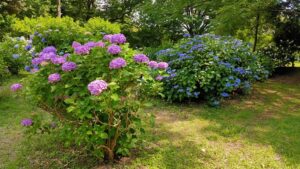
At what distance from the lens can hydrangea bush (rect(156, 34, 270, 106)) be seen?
17.1 ft

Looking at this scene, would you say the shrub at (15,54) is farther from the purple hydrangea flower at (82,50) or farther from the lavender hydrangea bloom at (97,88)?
the lavender hydrangea bloom at (97,88)

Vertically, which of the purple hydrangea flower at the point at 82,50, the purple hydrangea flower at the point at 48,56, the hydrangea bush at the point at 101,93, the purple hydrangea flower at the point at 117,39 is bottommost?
the hydrangea bush at the point at 101,93

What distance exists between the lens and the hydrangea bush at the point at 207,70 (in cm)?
522

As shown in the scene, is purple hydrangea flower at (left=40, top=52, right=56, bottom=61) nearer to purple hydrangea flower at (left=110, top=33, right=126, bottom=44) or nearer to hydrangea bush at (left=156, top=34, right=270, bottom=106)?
purple hydrangea flower at (left=110, top=33, right=126, bottom=44)

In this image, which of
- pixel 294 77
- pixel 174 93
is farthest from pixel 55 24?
pixel 294 77

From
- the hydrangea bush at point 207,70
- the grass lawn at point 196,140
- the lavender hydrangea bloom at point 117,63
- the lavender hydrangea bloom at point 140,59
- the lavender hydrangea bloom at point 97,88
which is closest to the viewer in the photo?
the lavender hydrangea bloom at point 97,88

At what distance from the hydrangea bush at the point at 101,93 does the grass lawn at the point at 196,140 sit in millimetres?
463

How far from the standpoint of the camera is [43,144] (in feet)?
11.8

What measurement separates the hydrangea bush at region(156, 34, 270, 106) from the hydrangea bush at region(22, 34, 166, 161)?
2318 mm

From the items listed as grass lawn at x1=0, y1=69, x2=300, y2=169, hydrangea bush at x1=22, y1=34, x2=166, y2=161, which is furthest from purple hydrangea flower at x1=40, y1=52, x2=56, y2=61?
grass lawn at x1=0, y1=69, x2=300, y2=169

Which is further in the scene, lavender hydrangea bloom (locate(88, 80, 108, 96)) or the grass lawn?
the grass lawn

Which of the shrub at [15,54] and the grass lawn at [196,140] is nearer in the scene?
the grass lawn at [196,140]

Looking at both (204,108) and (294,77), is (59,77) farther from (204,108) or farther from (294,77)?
(294,77)

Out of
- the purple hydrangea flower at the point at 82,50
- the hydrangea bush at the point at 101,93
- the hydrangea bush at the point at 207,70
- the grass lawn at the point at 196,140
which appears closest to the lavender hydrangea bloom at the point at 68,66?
the hydrangea bush at the point at 101,93
